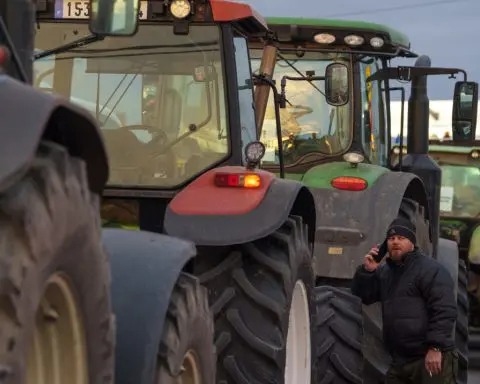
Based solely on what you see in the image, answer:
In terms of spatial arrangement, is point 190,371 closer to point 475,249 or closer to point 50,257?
point 50,257

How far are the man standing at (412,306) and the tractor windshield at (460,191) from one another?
188 inches

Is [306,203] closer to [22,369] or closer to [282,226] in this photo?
[282,226]

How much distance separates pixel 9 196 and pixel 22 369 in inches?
13.7

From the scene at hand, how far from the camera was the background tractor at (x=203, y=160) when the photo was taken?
15.7 ft

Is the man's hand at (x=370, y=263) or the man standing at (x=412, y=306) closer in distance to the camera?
the man standing at (x=412, y=306)

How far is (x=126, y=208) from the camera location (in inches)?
203

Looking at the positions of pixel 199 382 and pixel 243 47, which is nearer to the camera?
pixel 199 382

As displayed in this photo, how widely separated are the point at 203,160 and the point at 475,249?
639cm

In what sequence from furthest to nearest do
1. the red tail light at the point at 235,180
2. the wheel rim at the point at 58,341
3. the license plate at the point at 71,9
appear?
the license plate at the point at 71,9 < the red tail light at the point at 235,180 < the wheel rim at the point at 58,341

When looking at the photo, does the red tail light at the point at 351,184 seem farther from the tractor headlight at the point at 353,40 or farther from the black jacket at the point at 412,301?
the tractor headlight at the point at 353,40

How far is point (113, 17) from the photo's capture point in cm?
349

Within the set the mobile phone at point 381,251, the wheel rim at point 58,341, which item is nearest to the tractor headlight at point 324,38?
the mobile phone at point 381,251

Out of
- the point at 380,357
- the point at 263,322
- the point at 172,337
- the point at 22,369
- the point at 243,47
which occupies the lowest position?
the point at 380,357

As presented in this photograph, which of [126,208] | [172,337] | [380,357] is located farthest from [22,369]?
[380,357]
